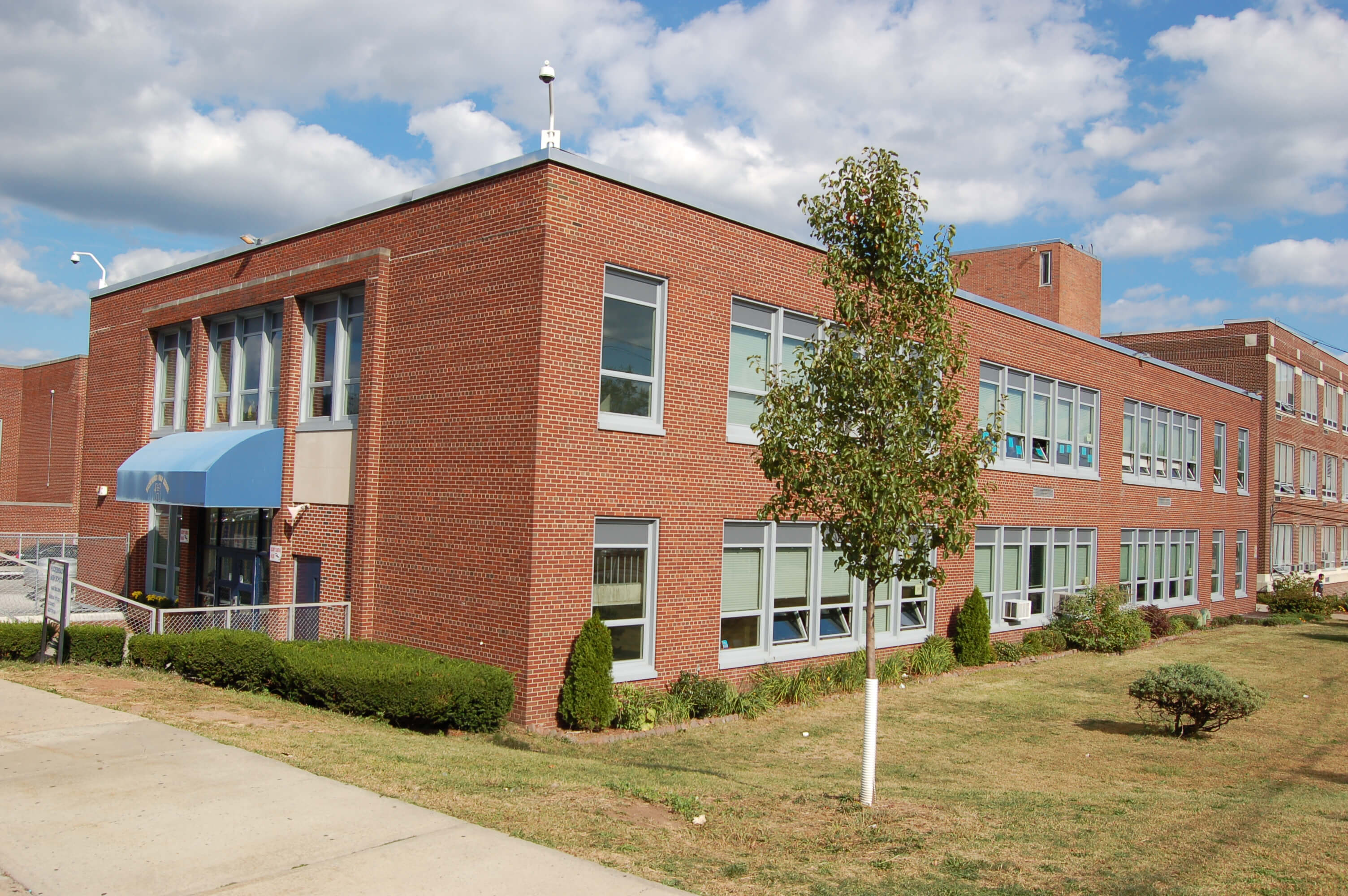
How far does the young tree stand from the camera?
9625mm

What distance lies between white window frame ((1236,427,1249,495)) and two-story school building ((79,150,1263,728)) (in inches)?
706

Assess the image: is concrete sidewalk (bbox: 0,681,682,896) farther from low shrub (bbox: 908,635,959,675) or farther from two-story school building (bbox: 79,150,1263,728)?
low shrub (bbox: 908,635,959,675)

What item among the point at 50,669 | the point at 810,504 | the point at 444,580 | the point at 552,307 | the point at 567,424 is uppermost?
the point at 552,307

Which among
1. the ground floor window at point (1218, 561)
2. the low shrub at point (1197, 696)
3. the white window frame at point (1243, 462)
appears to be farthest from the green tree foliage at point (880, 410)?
the white window frame at point (1243, 462)

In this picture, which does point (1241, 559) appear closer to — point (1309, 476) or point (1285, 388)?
point (1285, 388)

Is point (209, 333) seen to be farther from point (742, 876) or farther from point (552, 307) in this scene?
point (742, 876)

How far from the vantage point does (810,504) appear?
10203 mm

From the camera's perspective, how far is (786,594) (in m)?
17.2

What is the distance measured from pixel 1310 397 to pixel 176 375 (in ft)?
159

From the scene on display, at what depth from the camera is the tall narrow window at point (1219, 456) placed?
1355 inches

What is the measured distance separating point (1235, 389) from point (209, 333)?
107 feet

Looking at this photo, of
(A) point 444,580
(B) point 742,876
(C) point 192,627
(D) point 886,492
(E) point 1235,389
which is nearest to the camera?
(B) point 742,876

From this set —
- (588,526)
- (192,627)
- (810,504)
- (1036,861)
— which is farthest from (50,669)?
(1036,861)

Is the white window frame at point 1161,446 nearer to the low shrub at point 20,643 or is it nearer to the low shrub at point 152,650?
the low shrub at point 152,650
